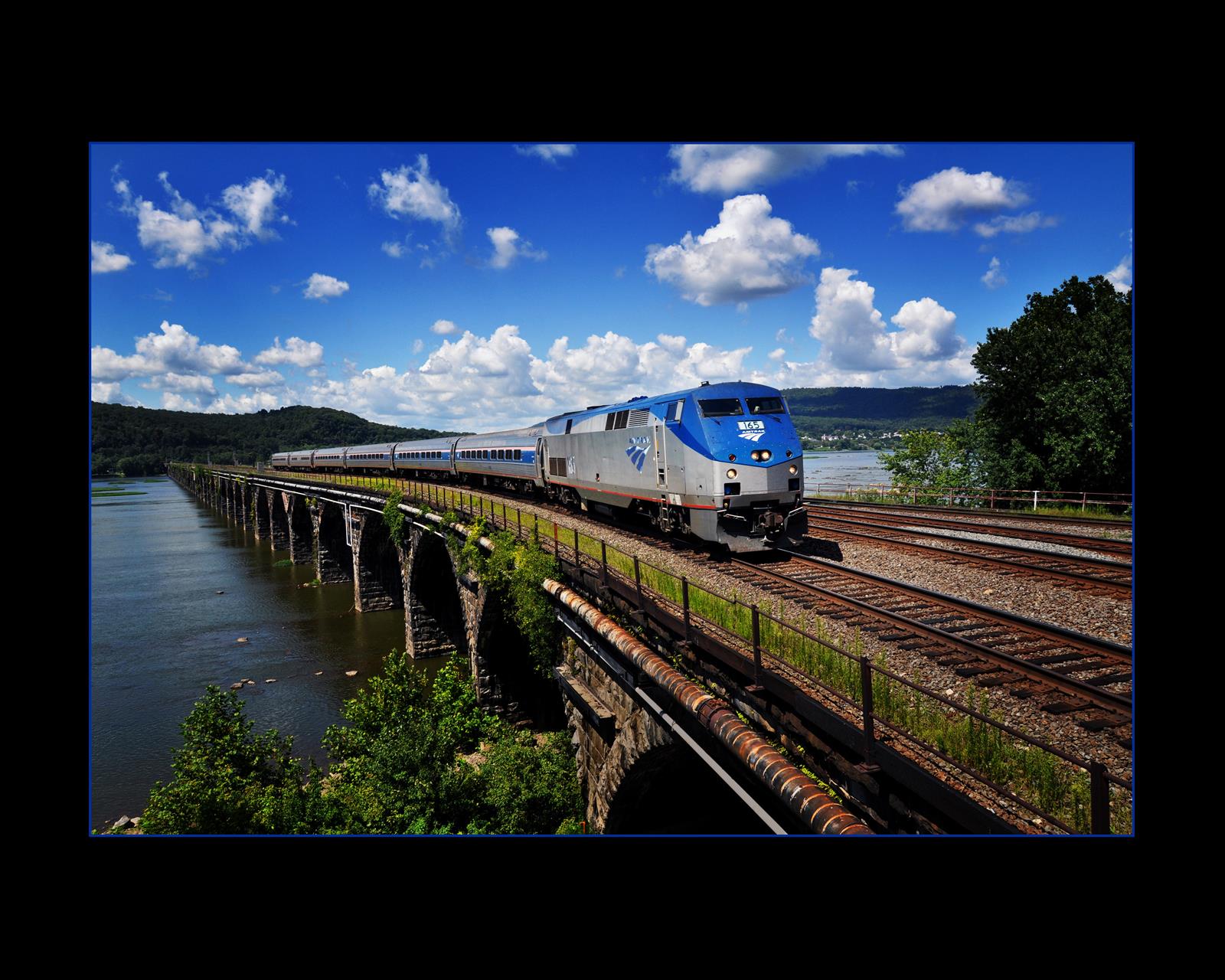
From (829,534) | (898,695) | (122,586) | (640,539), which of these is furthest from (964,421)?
(122,586)

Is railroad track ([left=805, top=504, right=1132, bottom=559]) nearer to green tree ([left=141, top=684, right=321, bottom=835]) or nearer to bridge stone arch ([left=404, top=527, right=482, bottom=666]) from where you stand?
green tree ([left=141, top=684, right=321, bottom=835])

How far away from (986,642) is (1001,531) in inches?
376

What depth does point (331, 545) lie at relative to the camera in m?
44.5

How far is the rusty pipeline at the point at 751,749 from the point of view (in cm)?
465

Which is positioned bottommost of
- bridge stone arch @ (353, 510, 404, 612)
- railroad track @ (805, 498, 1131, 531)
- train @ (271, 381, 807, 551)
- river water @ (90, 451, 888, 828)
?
river water @ (90, 451, 888, 828)

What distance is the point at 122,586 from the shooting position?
35.3 metres

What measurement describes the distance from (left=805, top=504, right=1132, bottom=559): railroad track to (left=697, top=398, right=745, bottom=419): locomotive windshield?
7.28 metres

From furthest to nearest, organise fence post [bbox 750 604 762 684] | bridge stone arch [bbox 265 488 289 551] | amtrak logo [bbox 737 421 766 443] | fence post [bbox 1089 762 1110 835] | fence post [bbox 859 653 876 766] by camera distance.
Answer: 1. bridge stone arch [bbox 265 488 289 551]
2. amtrak logo [bbox 737 421 766 443]
3. fence post [bbox 750 604 762 684]
4. fence post [bbox 859 653 876 766]
5. fence post [bbox 1089 762 1110 835]

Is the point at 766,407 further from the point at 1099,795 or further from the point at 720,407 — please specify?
the point at 1099,795

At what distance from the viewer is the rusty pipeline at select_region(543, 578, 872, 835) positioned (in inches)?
183

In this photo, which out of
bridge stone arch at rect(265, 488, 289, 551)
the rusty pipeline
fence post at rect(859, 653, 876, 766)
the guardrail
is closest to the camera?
the guardrail

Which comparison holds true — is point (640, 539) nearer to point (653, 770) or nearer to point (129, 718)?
point (653, 770)

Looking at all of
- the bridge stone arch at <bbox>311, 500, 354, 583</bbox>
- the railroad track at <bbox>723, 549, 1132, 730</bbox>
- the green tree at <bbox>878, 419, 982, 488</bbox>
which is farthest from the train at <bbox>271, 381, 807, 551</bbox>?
the bridge stone arch at <bbox>311, 500, 354, 583</bbox>

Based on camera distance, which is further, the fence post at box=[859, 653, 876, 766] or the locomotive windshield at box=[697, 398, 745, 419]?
the locomotive windshield at box=[697, 398, 745, 419]
